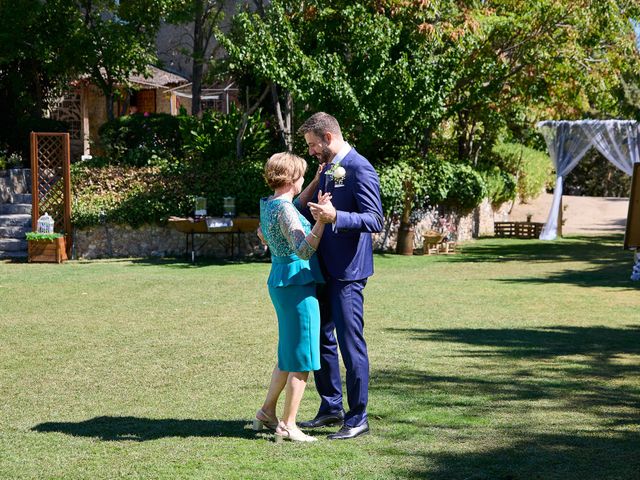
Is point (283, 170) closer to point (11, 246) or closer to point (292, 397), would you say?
point (292, 397)

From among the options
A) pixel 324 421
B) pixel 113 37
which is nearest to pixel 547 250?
pixel 113 37

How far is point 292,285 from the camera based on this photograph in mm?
5684

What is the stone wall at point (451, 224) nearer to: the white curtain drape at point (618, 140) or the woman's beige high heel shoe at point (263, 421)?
the white curtain drape at point (618, 140)

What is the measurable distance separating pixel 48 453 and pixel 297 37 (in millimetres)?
15457

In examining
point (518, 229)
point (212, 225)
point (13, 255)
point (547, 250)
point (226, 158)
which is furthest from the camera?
point (518, 229)

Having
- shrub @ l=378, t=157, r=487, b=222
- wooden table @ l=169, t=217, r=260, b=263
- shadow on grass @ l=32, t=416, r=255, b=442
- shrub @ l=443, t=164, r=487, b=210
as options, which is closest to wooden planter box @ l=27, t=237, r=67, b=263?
wooden table @ l=169, t=217, r=260, b=263

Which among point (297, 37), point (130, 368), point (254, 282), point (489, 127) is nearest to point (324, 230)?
point (130, 368)

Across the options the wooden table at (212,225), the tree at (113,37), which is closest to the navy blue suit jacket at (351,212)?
the wooden table at (212,225)

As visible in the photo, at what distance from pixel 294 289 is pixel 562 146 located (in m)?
21.4

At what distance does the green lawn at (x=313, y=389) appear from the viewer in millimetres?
5285

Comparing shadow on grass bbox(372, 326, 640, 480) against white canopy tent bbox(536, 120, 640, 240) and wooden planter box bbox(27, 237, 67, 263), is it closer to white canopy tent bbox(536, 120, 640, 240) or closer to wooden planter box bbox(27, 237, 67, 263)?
wooden planter box bbox(27, 237, 67, 263)

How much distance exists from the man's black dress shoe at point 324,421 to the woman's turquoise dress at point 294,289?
44 cm

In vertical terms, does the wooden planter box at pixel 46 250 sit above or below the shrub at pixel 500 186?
below

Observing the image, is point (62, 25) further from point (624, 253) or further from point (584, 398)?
point (584, 398)
